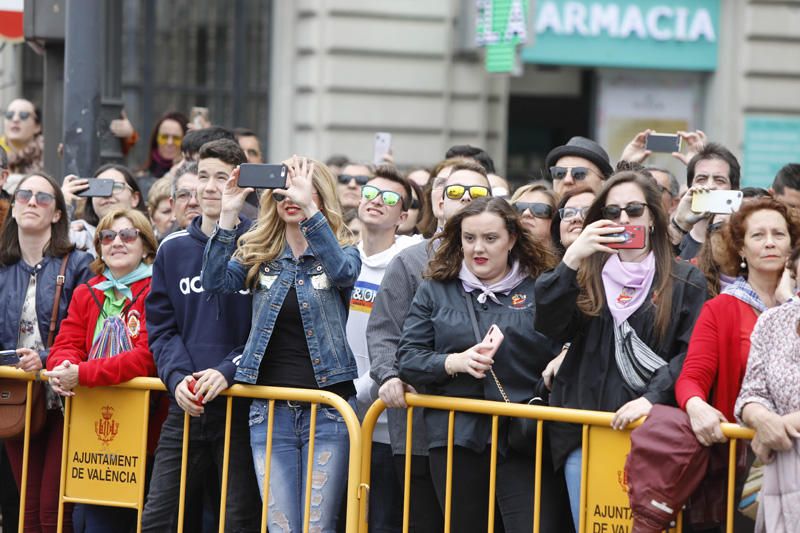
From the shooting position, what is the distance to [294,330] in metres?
6.54

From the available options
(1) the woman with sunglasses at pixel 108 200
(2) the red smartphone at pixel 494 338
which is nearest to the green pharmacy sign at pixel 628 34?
(1) the woman with sunglasses at pixel 108 200

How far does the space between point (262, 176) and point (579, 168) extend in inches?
73.5

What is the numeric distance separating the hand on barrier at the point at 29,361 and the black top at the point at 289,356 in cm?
123

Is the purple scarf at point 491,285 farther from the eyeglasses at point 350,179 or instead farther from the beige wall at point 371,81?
the beige wall at point 371,81

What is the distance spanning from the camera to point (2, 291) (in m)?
7.36

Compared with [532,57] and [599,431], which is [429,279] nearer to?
[599,431]

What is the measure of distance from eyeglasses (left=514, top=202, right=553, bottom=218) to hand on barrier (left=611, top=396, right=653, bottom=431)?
1.48 meters

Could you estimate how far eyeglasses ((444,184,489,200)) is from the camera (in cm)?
698

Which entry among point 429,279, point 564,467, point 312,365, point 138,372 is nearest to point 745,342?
point 564,467

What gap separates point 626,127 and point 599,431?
11420 millimetres

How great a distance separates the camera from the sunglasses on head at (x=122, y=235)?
283 inches

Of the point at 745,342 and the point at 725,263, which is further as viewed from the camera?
the point at 725,263

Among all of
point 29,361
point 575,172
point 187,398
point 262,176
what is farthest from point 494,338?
point 29,361

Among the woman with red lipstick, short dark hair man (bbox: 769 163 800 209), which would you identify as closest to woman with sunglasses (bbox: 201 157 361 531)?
the woman with red lipstick
